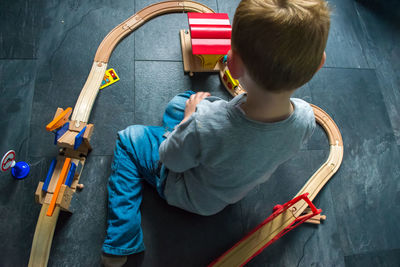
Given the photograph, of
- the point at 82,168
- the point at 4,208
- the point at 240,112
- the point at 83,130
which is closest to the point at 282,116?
the point at 240,112

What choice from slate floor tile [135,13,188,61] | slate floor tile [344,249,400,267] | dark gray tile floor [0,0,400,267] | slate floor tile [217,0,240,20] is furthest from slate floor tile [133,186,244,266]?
slate floor tile [217,0,240,20]

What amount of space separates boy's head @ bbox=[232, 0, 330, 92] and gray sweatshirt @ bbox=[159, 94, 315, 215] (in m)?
0.11

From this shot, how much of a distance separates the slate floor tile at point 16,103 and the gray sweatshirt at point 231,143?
2.43 feet

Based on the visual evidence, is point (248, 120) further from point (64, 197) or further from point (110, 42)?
point (110, 42)

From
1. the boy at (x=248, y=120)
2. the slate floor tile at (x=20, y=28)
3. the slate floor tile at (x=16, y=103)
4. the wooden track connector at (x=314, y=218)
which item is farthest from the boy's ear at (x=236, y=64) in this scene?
the slate floor tile at (x=20, y=28)

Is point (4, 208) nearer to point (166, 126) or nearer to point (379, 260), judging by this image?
point (166, 126)

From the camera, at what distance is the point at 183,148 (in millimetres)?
564

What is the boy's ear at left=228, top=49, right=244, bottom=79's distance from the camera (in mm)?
474

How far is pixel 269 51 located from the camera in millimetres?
411

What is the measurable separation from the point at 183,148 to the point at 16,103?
0.90 m

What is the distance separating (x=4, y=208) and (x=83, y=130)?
41 centimetres

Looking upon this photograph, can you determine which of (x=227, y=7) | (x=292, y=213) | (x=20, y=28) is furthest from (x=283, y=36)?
(x=20, y=28)

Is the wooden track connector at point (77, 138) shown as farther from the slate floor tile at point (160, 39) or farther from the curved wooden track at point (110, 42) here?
the slate floor tile at point (160, 39)

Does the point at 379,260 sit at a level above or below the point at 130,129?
below
